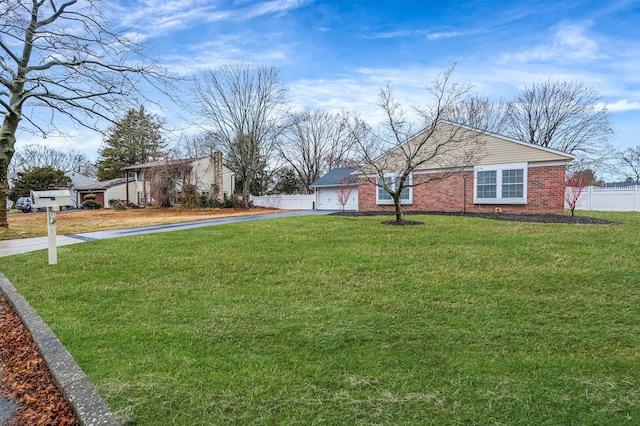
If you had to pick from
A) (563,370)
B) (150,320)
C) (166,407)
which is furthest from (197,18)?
(563,370)

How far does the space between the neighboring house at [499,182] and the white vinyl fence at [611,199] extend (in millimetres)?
8070

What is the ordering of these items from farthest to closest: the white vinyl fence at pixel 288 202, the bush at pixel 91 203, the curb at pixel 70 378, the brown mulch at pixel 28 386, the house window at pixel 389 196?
the bush at pixel 91 203 → the white vinyl fence at pixel 288 202 → the house window at pixel 389 196 → the brown mulch at pixel 28 386 → the curb at pixel 70 378

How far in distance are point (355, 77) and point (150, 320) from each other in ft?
47.9

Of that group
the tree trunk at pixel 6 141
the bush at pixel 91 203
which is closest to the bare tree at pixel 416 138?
the tree trunk at pixel 6 141

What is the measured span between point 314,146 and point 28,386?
121 ft

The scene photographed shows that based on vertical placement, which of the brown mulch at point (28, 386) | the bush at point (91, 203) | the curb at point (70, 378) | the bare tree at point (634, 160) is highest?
the bare tree at point (634, 160)

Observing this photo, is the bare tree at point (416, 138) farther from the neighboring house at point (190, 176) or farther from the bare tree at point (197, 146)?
the bare tree at point (197, 146)

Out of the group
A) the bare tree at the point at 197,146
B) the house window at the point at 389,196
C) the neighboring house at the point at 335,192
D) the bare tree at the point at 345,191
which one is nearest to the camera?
the house window at the point at 389,196

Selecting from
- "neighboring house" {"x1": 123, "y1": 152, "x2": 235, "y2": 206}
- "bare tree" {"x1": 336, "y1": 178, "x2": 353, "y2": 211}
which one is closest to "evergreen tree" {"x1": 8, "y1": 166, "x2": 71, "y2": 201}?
"neighboring house" {"x1": 123, "y1": 152, "x2": 235, "y2": 206}

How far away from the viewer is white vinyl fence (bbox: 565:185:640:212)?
18.7 m

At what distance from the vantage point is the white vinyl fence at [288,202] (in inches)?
1130

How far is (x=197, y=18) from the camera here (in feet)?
29.3

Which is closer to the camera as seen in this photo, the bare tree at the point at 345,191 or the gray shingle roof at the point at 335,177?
the bare tree at the point at 345,191

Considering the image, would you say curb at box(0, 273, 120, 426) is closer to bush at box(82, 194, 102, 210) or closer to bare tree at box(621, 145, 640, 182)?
bush at box(82, 194, 102, 210)
